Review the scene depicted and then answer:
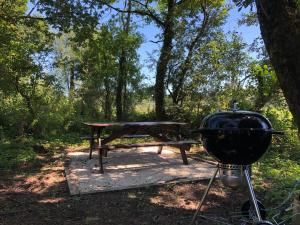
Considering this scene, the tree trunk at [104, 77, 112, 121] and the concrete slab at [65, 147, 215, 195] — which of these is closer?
the concrete slab at [65, 147, 215, 195]

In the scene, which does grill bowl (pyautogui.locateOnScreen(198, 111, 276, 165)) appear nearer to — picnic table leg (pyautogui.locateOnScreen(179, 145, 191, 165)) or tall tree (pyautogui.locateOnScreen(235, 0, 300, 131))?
tall tree (pyautogui.locateOnScreen(235, 0, 300, 131))

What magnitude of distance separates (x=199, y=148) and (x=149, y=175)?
3.31 metres

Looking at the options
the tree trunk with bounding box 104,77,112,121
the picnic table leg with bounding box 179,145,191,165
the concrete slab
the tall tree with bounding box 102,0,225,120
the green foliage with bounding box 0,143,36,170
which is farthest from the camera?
the tree trunk with bounding box 104,77,112,121

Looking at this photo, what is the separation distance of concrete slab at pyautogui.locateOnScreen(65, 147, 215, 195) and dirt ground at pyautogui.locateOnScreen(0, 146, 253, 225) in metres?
0.20

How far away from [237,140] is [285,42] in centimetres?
82

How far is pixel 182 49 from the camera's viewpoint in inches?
498

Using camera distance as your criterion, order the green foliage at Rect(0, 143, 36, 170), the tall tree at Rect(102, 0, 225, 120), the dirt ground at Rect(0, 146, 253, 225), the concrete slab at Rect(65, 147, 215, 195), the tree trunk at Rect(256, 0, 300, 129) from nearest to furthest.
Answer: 1. the tree trunk at Rect(256, 0, 300, 129)
2. the dirt ground at Rect(0, 146, 253, 225)
3. the concrete slab at Rect(65, 147, 215, 195)
4. the green foliage at Rect(0, 143, 36, 170)
5. the tall tree at Rect(102, 0, 225, 120)

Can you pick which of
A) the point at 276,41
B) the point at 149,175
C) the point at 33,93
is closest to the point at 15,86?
the point at 33,93

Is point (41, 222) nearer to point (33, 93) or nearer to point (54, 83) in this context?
point (33, 93)

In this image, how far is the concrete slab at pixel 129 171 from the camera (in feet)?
16.9

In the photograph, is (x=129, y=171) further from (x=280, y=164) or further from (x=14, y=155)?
(x=14, y=155)

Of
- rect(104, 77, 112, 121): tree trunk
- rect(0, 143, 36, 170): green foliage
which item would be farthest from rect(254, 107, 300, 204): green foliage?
rect(104, 77, 112, 121): tree trunk

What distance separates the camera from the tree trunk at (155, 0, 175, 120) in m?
12.7

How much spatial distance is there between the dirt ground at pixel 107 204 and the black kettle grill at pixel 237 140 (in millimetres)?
996
